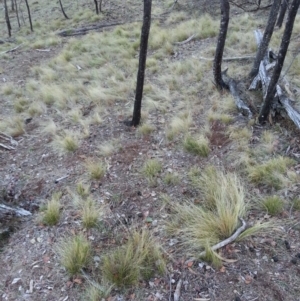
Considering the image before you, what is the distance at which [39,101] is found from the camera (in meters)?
8.40

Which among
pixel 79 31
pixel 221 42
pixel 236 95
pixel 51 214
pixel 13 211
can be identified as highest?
pixel 221 42

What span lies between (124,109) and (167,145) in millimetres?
1997

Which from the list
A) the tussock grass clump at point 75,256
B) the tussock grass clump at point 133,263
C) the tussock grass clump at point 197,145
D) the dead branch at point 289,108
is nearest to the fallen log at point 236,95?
the dead branch at point 289,108

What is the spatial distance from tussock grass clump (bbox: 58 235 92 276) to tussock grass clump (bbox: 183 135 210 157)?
2505 mm

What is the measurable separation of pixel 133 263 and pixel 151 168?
1889 mm

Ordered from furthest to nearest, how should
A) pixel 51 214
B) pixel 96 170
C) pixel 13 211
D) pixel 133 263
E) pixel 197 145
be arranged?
pixel 197 145 < pixel 96 170 < pixel 13 211 < pixel 51 214 < pixel 133 263

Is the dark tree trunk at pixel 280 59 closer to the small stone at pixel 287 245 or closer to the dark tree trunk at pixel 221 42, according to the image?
the dark tree trunk at pixel 221 42

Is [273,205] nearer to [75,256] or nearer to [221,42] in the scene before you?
[75,256]

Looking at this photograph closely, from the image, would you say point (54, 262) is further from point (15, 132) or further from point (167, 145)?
point (15, 132)

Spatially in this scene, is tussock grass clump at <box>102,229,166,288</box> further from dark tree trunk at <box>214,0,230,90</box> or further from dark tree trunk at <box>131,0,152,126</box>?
dark tree trunk at <box>214,0,230,90</box>

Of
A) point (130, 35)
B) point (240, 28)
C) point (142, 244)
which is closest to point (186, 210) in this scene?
point (142, 244)

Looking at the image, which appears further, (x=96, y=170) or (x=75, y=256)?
(x=96, y=170)

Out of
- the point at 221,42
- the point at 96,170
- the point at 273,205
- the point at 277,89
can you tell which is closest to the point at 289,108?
the point at 277,89

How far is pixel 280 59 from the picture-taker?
5.17 m
